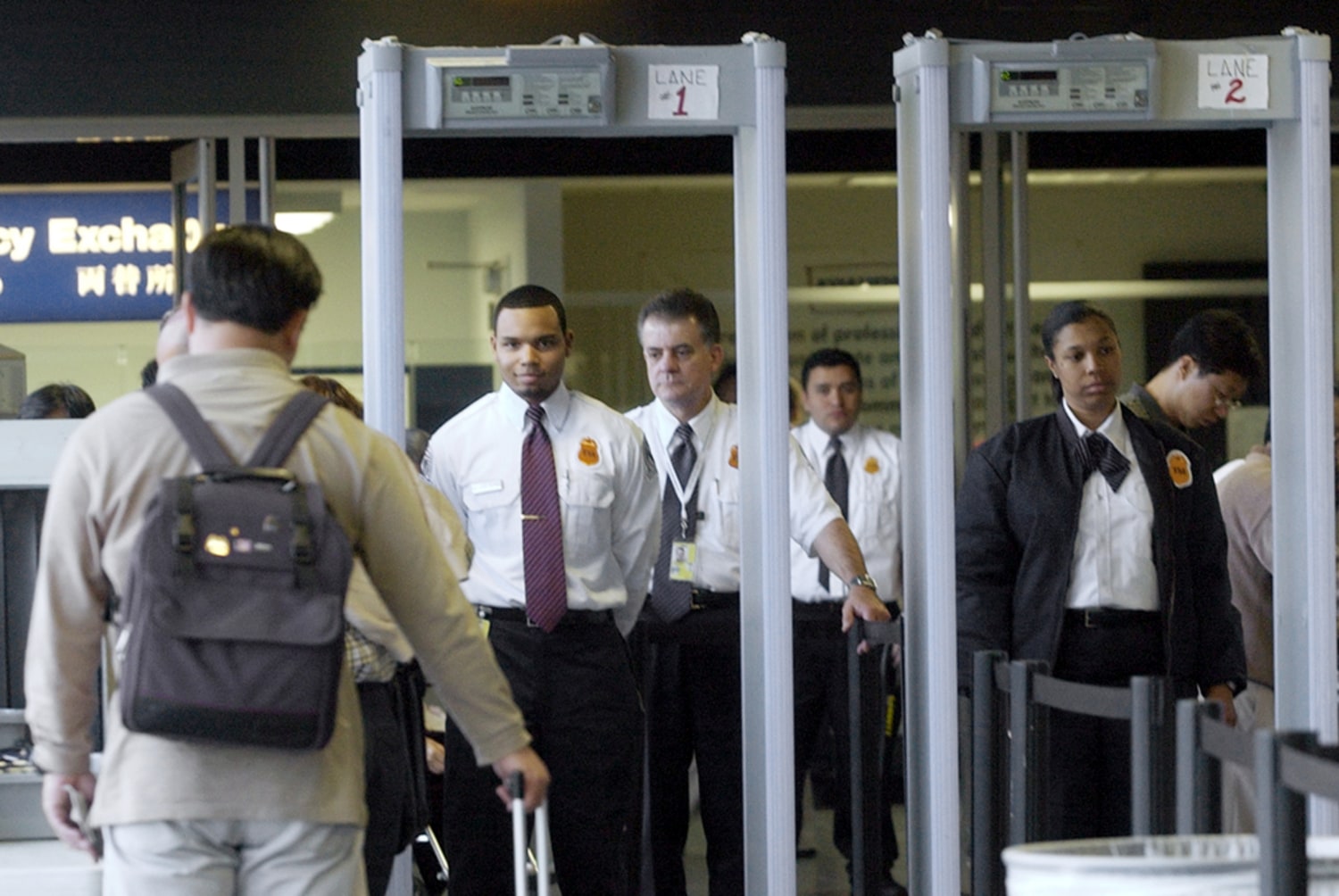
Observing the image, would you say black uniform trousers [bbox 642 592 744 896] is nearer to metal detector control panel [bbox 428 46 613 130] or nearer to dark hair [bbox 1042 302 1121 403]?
dark hair [bbox 1042 302 1121 403]

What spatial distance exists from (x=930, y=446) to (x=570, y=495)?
89 centimetres

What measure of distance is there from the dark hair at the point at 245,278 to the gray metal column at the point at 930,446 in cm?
159

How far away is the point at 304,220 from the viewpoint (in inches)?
279

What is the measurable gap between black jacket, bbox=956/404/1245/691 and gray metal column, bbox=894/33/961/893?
0.68ft

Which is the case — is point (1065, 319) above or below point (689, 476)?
above

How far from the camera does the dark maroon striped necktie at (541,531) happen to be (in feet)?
13.5

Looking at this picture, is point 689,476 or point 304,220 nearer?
point 689,476

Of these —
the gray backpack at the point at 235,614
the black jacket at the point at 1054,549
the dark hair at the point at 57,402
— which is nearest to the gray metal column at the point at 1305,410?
the black jacket at the point at 1054,549

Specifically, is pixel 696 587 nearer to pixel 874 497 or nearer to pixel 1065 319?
pixel 1065 319

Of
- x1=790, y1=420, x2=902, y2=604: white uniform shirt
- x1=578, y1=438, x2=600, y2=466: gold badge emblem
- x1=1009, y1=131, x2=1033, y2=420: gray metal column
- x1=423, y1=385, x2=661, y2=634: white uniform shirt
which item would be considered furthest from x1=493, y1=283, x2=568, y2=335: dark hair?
x1=1009, y1=131, x2=1033, y2=420: gray metal column

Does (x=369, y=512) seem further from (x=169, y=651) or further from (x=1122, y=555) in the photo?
(x=1122, y=555)

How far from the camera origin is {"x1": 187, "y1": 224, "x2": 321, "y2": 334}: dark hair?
2.66 metres

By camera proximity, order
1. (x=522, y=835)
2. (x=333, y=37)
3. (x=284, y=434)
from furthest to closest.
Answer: (x=333, y=37)
(x=522, y=835)
(x=284, y=434)

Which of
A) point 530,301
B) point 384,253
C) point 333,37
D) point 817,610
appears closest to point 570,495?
point 530,301
